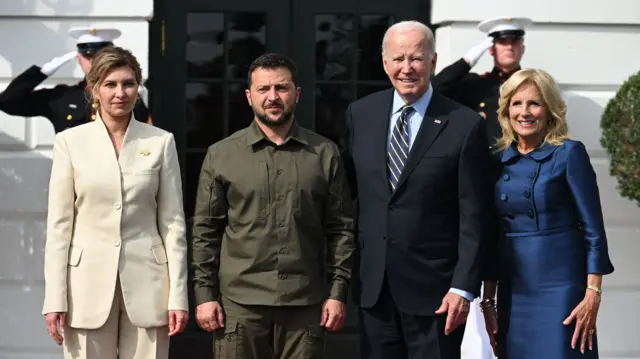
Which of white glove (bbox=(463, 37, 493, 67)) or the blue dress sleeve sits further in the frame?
white glove (bbox=(463, 37, 493, 67))

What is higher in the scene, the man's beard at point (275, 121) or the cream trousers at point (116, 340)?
the man's beard at point (275, 121)

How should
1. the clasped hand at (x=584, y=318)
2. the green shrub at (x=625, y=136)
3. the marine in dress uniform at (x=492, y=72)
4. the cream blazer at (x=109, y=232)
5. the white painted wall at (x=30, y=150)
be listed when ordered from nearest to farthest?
the cream blazer at (x=109, y=232) < the clasped hand at (x=584, y=318) < the green shrub at (x=625, y=136) < the marine in dress uniform at (x=492, y=72) < the white painted wall at (x=30, y=150)

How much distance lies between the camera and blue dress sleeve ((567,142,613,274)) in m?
4.10

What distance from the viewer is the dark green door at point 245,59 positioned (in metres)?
6.72

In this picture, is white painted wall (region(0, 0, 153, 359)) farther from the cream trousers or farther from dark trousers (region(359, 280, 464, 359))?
dark trousers (region(359, 280, 464, 359))

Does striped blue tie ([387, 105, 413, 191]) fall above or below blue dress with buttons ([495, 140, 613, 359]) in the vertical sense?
above

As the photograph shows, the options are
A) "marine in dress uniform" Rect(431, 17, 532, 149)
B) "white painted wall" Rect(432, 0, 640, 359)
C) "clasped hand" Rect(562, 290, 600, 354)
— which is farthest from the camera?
"white painted wall" Rect(432, 0, 640, 359)

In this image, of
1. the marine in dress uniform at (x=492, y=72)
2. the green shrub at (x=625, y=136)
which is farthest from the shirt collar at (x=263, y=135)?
the green shrub at (x=625, y=136)

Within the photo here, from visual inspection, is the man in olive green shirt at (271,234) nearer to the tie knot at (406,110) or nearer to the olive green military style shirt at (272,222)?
the olive green military style shirt at (272,222)

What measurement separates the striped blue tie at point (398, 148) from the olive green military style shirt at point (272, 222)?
0.19 meters

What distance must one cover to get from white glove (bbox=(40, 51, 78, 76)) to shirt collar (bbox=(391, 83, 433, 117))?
2.40 m

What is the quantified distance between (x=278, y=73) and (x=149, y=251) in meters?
0.86

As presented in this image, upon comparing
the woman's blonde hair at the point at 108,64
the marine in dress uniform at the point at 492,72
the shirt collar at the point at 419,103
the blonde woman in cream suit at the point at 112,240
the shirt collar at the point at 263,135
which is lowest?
the blonde woman in cream suit at the point at 112,240

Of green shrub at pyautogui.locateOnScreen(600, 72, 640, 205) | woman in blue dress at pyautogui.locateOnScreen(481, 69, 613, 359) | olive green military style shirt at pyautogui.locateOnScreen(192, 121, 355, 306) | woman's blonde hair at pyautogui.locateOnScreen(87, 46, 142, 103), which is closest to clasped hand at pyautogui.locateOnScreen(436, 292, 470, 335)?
woman in blue dress at pyautogui.locateOnScreen(481, 69, 613, 359)
